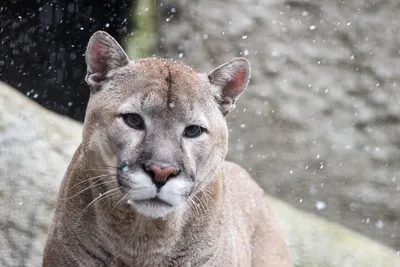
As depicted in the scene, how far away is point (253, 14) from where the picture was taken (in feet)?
28.9

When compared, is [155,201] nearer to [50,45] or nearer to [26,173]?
[26,173]

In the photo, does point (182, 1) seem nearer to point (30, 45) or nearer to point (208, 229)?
point (30, 45)

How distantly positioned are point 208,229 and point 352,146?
4.37m

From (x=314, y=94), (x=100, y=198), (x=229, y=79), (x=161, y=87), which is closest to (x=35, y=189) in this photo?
(x=100, y=198)

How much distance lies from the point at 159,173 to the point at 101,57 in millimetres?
1003

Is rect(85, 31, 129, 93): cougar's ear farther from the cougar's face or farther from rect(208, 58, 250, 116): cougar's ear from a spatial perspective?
rect(208, 58, 250, 116): cougar's ear

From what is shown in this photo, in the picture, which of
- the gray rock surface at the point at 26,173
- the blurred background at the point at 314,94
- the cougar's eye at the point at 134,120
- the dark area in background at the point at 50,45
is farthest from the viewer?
the dark area in background at the point at 50,45

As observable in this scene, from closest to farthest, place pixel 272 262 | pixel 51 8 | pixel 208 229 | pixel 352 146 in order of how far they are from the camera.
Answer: pixel 208 229 → pixel 272 262 → pixel 352 146 → pixel 51 8

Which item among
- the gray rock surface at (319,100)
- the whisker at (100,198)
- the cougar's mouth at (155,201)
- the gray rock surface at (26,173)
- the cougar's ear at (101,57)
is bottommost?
the gray rock surface at (319,100)

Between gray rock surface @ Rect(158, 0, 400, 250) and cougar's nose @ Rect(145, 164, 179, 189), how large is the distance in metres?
4.66

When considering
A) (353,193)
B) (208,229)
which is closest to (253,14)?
(353,193)

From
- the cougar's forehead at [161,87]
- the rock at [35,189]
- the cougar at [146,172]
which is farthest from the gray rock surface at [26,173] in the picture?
the cougar's forehead at [161,87]

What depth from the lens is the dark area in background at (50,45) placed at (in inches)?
370

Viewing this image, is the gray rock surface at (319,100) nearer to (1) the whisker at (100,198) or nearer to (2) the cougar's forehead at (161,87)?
(2) the cougar's forehead at (161,87)
